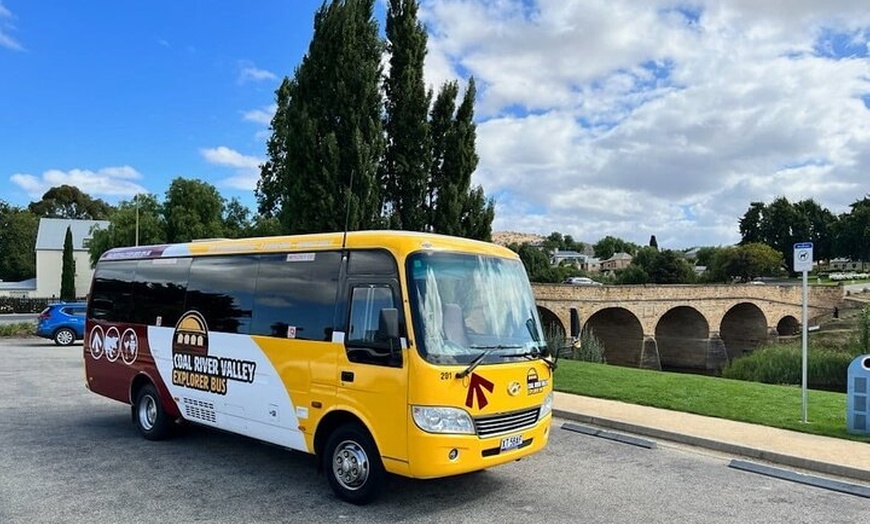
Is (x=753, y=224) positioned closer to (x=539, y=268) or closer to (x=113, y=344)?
(x=539, y=268)

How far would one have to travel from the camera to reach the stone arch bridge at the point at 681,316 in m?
41.6

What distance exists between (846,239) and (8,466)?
11523 centimetres

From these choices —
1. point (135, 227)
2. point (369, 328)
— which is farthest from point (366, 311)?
point (135, 227)

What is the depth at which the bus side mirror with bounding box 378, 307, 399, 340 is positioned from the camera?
5484 mm

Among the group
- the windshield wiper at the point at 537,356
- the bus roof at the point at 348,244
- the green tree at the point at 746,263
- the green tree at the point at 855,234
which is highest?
the green tree at the point at 855,234

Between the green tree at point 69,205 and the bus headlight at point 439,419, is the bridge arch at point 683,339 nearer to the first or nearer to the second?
the bus headlight at point 439,419

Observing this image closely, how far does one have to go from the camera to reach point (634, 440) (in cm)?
873

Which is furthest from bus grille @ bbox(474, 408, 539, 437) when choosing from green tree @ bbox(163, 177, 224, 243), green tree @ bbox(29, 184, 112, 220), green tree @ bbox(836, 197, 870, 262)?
green tree @ bbox(836, 197, 870, 262)

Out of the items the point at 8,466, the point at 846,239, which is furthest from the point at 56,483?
the point at 846,239

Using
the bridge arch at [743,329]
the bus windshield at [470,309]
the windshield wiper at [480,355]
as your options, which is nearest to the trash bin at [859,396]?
the bus windshield at [470,309]

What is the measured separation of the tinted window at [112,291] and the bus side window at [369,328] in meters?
4.94

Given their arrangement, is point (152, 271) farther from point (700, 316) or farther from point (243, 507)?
point (700, 316)

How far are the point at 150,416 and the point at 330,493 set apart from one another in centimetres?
379

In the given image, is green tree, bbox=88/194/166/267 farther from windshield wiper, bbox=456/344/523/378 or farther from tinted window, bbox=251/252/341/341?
windshield wiper, bbox=456/344/523/378
